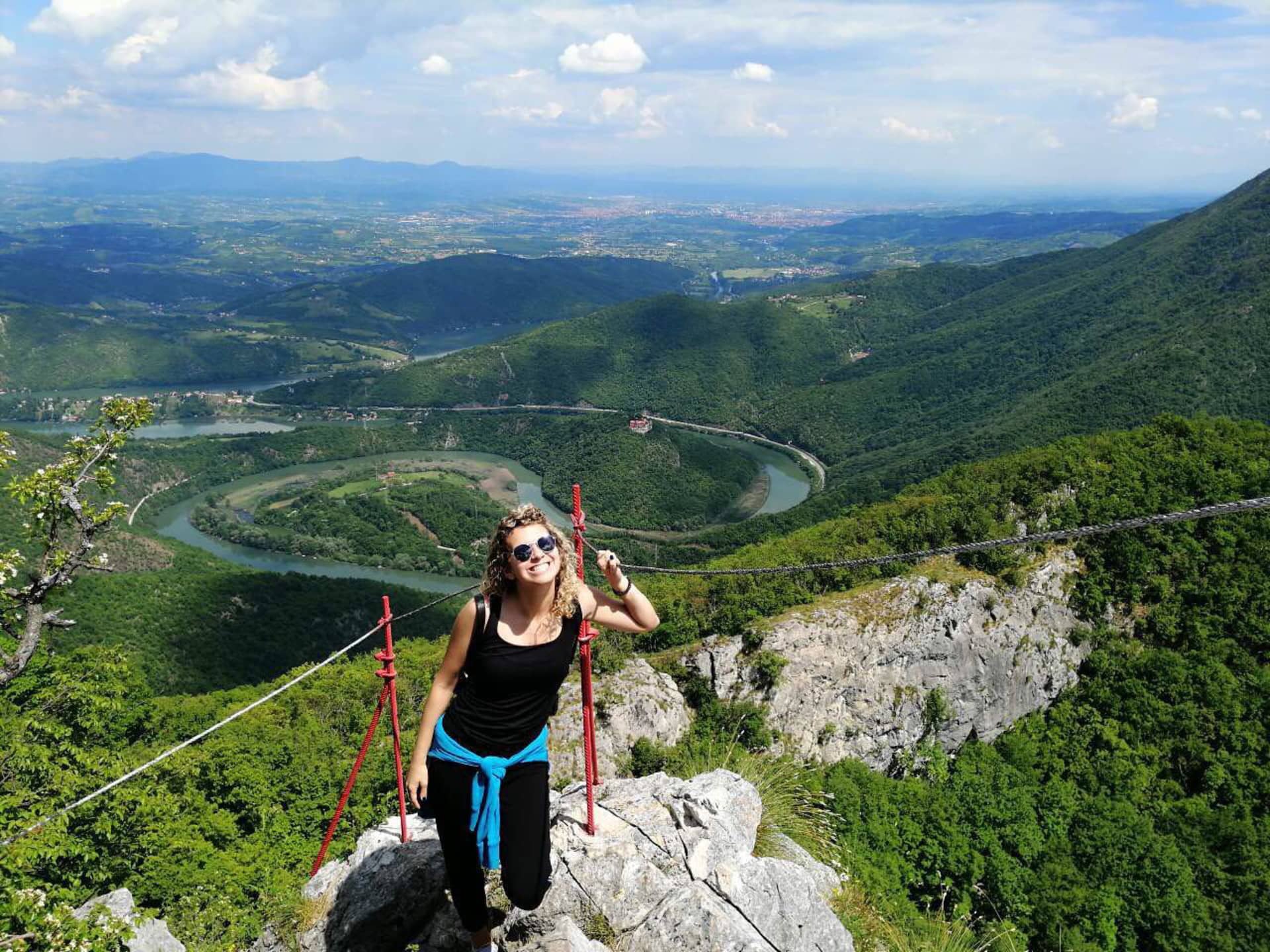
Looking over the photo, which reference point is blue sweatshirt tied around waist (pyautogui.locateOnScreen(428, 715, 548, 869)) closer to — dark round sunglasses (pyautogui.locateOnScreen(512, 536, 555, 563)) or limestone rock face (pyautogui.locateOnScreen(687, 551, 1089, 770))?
dark round sunglasses (pyautogui.locateOnScreen(512, 536, 555, 563))

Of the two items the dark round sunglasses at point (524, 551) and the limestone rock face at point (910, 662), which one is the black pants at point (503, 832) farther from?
the limestone rock face at point (910, 662)

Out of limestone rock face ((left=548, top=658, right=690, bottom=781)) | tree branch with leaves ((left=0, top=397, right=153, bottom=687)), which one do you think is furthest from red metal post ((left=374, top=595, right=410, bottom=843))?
limestone rock face ((left=548, top=658, right=690, bottom=781))

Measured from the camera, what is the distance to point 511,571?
4.75 m

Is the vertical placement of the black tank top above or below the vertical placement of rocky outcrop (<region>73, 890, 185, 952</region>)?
above

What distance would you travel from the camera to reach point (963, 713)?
2584 cm

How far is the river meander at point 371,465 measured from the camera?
84812 mm

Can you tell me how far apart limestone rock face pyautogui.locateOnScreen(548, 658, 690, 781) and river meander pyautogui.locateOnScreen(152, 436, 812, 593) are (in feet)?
184

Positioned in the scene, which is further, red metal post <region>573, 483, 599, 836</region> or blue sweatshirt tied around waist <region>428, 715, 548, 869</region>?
red metal post <region>573, 483, 599, 836</region>

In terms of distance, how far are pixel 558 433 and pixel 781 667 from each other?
Result: 343ft

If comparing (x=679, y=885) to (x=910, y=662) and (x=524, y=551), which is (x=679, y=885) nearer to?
(x=524, y=551)

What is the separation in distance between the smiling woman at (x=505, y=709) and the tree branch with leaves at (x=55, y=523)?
498 centimetres

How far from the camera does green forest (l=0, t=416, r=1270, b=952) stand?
Result: 11.0 meters

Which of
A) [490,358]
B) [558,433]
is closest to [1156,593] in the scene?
[558,433]

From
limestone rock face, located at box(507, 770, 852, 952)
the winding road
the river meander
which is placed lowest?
the river meander
